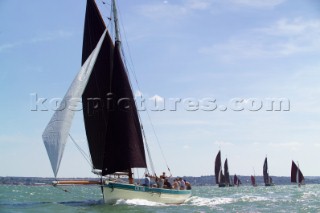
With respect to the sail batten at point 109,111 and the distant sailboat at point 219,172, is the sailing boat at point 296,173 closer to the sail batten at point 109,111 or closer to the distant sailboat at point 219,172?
the distant sailboat at point 219,172

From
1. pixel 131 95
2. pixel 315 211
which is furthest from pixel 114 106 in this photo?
pixel 315 211

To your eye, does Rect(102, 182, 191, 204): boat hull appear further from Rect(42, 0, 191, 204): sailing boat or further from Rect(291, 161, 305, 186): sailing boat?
Rect(291, 161, 305, 186): sailing boat

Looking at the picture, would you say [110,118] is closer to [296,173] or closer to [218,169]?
[218,169]

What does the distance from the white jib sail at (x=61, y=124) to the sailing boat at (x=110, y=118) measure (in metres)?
0.85

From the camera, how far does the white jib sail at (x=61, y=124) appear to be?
2431 centimetres

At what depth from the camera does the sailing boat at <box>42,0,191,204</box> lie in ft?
95.0

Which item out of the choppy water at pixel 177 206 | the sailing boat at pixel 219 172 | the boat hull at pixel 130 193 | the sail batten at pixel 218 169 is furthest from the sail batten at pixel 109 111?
the sailing boat at pixel 219 172

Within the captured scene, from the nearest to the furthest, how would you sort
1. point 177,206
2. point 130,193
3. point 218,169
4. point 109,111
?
point 130,193 → point 177,206 → point 109,111 → point 218,169

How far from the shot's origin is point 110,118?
3042 cm

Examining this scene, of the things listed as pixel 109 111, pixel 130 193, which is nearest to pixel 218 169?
pixel 109 111

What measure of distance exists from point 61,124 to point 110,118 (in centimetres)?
579

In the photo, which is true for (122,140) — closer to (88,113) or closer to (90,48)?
(88,113)

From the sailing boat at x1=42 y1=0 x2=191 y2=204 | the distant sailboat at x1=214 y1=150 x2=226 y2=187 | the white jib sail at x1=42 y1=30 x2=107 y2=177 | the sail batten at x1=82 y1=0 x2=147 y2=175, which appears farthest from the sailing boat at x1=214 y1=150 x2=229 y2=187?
the white jib sail at x1=42 y1=30 x2=107 y2=177

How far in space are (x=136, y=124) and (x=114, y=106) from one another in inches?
92.6
